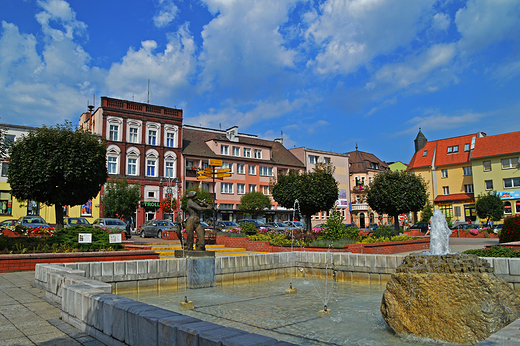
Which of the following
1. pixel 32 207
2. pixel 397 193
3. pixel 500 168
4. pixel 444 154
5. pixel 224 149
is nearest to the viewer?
pixel 397 193

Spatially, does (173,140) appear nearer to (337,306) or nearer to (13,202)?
(13,202)

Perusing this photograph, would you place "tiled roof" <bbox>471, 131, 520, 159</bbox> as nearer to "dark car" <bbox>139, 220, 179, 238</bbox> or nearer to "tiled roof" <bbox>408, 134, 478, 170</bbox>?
"tiled roof" <bbox>408, 134, 478, 170</bbox>

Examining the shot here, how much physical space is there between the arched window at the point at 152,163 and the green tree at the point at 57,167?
26973mm

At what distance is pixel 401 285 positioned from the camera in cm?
685

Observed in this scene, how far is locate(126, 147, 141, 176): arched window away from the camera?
4631cm

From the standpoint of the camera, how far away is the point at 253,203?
166 feet

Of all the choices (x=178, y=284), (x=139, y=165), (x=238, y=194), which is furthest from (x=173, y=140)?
(x=178, y=284)

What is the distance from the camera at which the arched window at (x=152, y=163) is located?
47.7 m

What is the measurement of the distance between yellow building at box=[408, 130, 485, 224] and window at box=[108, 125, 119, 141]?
42.8 meters

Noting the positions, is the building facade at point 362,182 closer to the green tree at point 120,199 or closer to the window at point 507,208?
the window at point 507,208

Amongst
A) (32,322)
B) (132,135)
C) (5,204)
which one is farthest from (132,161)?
(32,322)

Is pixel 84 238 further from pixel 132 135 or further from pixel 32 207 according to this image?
pixel 132 135

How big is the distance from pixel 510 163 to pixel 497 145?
317 cm

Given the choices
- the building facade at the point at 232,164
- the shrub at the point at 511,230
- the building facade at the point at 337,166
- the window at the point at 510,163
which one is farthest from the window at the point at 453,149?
the shrub at the point at 511,230
